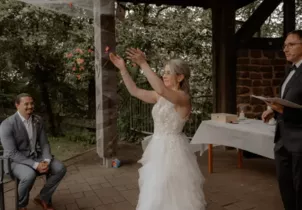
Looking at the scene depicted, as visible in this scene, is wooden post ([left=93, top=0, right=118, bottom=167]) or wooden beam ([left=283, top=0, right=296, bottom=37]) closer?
wooden post ([left=93, top=0, right=118, bottom=167])

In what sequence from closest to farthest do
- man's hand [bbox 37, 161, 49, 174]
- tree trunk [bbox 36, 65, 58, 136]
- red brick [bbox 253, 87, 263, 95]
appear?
man's hand [bbox 37, 161, 49, 174] → red brick [bbox 253, 87, 263, 95] → tree trunk [bbox 36, 65, 58, 136]

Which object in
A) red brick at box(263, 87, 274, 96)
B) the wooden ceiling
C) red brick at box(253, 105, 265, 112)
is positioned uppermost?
the wooden ceiling

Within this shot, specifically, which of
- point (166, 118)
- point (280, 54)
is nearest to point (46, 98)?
point (280, 54)

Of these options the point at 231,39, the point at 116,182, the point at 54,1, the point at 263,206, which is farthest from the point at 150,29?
the point at 263,206

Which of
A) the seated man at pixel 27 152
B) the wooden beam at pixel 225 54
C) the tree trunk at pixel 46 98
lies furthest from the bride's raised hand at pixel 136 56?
the tree trunk at pixel 46 98

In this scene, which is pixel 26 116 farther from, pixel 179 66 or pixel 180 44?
pixel 180 44

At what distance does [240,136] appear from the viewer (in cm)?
398

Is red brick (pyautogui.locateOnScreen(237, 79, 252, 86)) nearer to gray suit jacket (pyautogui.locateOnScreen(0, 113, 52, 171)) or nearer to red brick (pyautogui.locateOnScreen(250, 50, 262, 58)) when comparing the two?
red brick (pyautogui.locateOnScreen(250, 50, 262, 58))

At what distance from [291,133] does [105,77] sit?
2.95 meters

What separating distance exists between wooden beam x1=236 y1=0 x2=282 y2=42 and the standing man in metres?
3.58

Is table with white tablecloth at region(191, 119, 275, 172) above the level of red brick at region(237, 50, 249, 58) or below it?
below

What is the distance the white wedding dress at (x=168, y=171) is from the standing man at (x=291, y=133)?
0.69m

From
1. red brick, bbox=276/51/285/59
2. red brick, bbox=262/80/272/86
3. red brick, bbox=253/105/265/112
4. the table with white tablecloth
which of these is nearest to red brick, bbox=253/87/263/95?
red brick, bbox=262/80/272/86

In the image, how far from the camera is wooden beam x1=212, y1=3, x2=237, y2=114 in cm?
593
